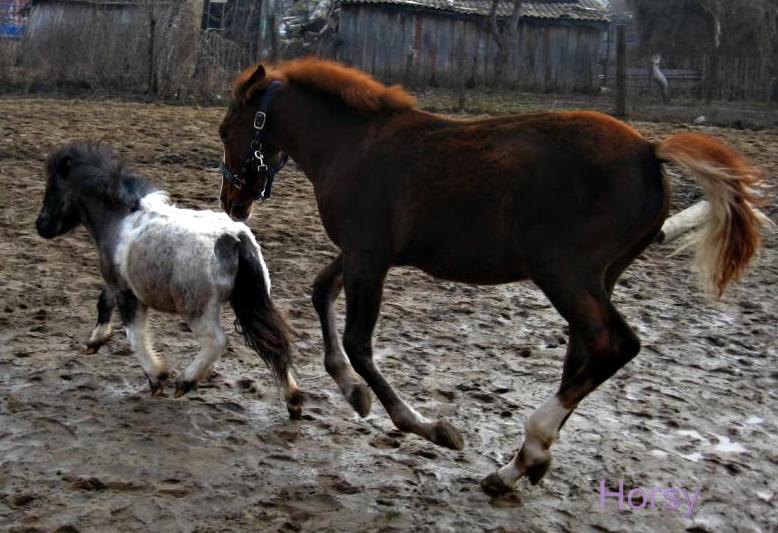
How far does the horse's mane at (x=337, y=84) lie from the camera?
4699mm

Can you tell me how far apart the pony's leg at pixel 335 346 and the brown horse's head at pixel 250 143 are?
2.13 ft

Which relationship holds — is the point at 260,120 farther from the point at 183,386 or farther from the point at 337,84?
the point at 183,386

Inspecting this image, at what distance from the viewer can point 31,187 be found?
29.9 ft

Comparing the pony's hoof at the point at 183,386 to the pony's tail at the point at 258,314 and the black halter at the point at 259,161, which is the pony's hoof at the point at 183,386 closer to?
the pony's tail at the point at 258,314

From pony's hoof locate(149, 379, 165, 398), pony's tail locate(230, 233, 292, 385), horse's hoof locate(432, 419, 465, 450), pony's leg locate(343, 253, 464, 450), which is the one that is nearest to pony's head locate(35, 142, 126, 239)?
pony's tail locate(230, 233, 292, 385)

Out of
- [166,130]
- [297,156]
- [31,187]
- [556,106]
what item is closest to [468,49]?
[556,106]

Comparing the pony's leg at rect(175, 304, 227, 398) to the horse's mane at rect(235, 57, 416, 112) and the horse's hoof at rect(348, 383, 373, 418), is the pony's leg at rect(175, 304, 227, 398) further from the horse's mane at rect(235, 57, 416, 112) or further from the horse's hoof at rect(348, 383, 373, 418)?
the horse's mane at rect(235, 57, 416, 112)

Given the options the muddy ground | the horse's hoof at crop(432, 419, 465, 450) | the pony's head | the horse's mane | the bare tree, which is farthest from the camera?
the bare tree

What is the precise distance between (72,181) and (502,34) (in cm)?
2366

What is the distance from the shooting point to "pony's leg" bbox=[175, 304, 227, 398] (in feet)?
15.5

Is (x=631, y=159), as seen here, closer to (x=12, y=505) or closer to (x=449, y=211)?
(x=449, y=211)

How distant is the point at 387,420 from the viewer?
4.84m

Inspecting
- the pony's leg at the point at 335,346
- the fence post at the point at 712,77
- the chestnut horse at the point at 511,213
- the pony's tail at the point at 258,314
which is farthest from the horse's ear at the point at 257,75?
the fence post at the point at 712,77

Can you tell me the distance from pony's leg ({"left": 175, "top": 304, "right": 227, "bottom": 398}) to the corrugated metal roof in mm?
22985
